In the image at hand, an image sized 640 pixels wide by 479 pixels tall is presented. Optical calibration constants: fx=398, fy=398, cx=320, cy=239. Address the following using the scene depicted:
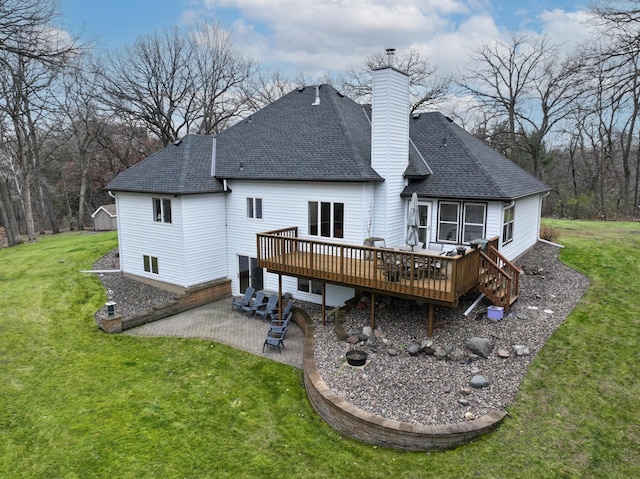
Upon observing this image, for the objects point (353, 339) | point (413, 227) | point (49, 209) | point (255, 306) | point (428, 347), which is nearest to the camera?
point (428, 347)

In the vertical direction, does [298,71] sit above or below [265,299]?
above

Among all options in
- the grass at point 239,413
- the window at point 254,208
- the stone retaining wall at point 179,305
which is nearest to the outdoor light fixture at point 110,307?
the stone retaining wall at point 179,305

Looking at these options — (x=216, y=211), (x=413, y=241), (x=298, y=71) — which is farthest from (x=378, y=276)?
(x=298, y=71)

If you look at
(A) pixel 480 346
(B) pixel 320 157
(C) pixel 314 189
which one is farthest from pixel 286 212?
(A) pixel 480 346

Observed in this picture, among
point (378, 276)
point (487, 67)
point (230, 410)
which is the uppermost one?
point (487, 67)

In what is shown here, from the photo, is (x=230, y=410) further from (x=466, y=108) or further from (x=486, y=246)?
(x=466, y=108)

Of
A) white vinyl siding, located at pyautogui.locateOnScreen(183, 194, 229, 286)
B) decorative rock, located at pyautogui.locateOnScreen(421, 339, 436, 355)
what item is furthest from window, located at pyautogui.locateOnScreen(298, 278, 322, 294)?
decorative rock, located at pyautogui.locateOnScreen(421, 339, 436, 355)

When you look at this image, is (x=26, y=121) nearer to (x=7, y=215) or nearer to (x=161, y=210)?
(x=7, y=215)
